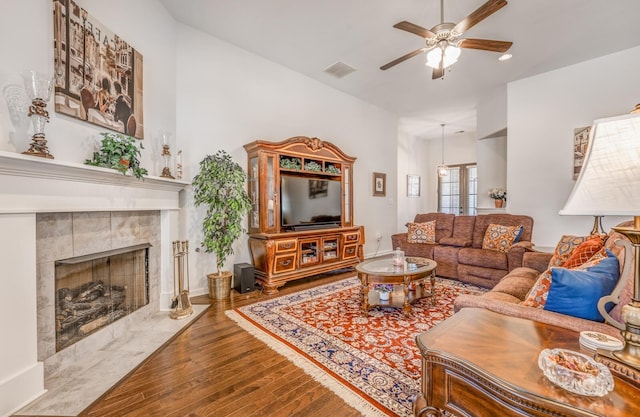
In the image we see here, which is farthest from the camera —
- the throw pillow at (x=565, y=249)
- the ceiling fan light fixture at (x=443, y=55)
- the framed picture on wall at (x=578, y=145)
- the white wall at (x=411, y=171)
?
the white wall at (x=411, y=171)

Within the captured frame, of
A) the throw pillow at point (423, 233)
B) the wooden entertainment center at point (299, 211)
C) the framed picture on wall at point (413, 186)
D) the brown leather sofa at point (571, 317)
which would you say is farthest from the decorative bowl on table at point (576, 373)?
the framed picture on wall at point (413, 186)

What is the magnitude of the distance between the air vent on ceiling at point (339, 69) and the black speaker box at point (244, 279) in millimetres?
3317

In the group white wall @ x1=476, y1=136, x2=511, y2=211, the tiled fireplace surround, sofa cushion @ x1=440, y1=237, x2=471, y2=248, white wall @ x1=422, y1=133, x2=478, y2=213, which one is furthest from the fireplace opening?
white wall @ x1=422, y1=133, x2=478, y2=213

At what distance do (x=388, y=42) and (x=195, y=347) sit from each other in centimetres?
409

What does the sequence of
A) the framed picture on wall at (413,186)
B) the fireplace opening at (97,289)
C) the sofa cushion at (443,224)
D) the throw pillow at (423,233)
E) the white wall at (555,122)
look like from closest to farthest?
the fireplace opening at (97,289)
the white wall at (555,122)
the throw pillow at (423,233)
the sofa cushion at (443,224)
the framed picture on wall at (413,186)

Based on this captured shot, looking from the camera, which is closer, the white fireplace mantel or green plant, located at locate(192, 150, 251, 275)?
the white fireplace mantel

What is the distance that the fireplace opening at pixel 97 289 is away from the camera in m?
1.98

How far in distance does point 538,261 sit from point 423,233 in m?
1.86

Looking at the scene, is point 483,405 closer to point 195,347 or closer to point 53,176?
point 195,347

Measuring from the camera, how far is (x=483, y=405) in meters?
0.93

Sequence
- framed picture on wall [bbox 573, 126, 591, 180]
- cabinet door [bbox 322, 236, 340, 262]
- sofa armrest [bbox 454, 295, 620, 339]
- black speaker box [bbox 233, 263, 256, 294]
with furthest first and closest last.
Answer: cabinet door [bbox 322, 236, 340, 262], framed picture on wall [bbox 573, 126, 591, 180], black speaker box [bbox 233, 263, 256, 294], sofa armrest [bbox 454, 295, 620, 339]

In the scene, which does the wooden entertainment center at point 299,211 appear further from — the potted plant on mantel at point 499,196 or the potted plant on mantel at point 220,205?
the potted plant on mantel at point 499,196

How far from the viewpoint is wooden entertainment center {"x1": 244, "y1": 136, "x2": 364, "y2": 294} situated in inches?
145

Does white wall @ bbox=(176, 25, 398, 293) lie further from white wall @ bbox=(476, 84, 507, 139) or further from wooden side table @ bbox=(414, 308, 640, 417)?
wooden side table @ bbox=(414, 308, 640, 417)
